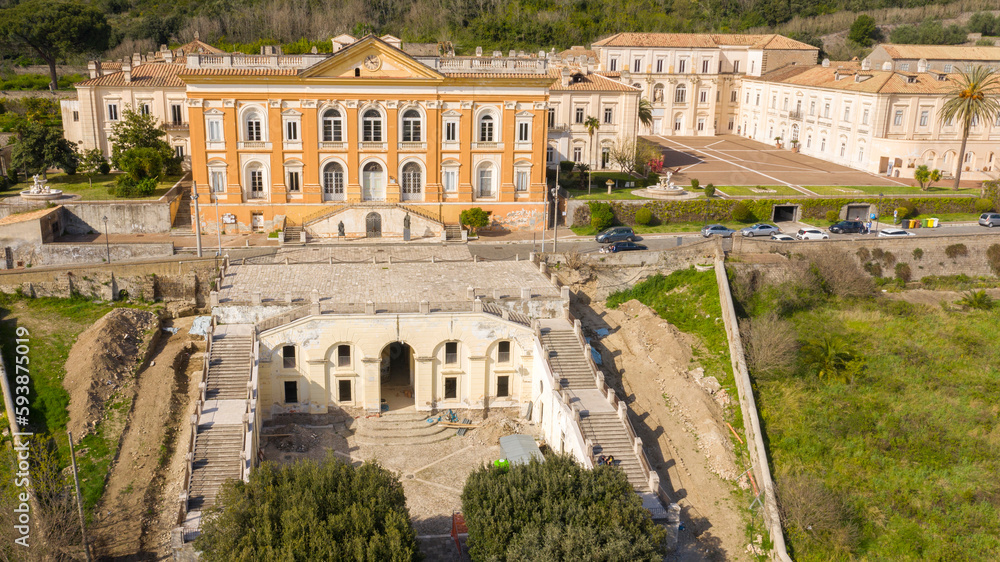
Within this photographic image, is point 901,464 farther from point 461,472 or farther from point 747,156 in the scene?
point 747,156

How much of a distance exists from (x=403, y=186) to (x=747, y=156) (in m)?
37.3

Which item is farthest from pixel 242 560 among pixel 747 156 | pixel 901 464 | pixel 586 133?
pixel 747 156

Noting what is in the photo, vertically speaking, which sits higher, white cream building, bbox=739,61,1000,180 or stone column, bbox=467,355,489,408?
white cream building, bbox=739,61,1000,180

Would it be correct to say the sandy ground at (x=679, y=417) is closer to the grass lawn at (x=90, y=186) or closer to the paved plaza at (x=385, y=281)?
the paved plaza at (x=385, y=281)

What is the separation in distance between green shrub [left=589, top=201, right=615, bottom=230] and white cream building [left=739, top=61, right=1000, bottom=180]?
29147 mm

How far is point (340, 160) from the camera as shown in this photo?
169 feet

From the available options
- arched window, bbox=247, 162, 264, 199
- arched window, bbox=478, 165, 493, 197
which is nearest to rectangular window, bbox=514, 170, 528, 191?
arched window, bbox=478, 165, 493, 197

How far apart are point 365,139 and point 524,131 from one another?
998 cm

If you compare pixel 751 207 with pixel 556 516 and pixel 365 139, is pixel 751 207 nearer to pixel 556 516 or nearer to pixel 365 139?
pixel 365 139

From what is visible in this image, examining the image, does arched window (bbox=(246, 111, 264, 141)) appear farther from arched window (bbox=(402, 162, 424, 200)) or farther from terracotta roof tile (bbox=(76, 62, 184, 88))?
terracotta roof tile (bbox=(76, 62, 184, 88))

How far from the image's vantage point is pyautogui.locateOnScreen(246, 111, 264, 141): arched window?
1973 inches

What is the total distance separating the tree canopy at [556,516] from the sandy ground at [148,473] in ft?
37.1

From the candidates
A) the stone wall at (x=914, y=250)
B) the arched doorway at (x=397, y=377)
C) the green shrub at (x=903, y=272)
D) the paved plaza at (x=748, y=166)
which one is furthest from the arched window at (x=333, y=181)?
the green shrub at (x=903, y=272)

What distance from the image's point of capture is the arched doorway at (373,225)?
50.7 m
